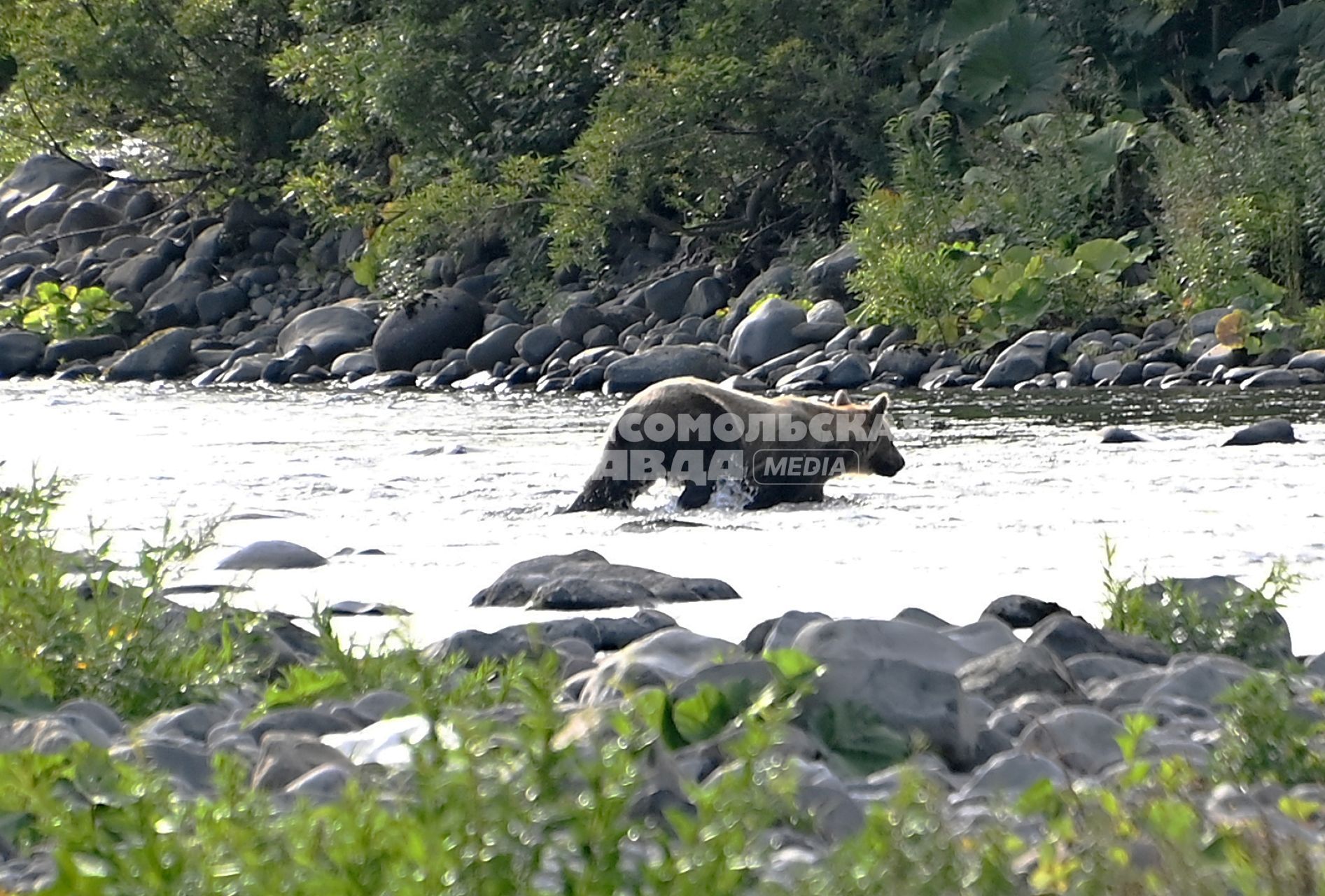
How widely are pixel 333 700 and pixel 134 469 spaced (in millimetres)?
7735

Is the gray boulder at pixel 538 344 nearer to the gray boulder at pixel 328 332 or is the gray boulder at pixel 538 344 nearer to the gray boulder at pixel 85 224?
the gray boulder at pixel 328 332

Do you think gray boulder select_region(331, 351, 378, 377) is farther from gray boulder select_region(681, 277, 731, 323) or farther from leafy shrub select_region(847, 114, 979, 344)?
leafy shrub select_region(847, 114, 979, 344)

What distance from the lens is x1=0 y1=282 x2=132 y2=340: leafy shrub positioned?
25.7 metres

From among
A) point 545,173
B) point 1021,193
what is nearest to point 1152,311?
point 1021,193

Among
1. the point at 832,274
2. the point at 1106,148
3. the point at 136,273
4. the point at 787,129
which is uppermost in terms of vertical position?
the point at 787,129

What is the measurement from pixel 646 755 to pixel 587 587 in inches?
128

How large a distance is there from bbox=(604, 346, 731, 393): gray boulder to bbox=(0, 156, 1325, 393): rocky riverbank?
22 millimetres

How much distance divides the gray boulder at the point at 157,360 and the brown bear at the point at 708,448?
1517 centimetres

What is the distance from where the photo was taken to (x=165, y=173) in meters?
29.8

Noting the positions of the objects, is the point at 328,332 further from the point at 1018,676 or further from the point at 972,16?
the point at 1018,676

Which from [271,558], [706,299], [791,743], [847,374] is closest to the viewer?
[791,743]

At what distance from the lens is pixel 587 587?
20.3 ft

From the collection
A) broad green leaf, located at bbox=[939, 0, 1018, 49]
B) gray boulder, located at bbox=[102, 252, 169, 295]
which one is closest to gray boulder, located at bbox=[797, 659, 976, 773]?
broad green leaf, located at bbox=[939, 0, 1018, 49]

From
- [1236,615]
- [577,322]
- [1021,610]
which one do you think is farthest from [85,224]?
[1236,615]
